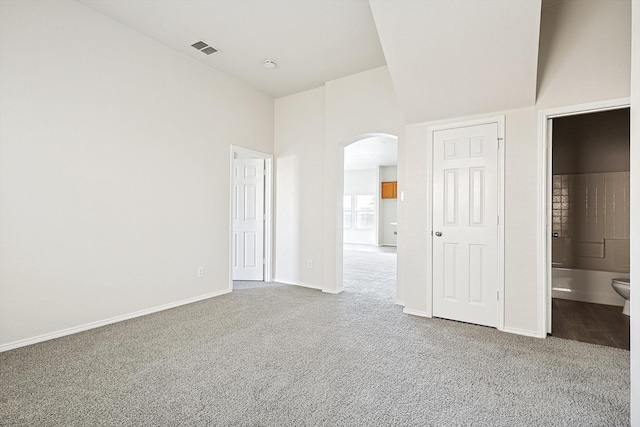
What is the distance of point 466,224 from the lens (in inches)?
125

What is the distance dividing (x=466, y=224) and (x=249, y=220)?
3370mm

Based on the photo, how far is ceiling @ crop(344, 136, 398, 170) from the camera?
7094 millimetres

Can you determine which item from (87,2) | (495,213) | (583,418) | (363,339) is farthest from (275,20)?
(583,418)

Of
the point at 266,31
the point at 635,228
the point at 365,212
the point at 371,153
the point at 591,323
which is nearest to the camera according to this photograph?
the point at 635,228

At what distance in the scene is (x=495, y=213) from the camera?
9.98 feet

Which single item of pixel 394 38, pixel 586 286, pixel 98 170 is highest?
pixel 394 38

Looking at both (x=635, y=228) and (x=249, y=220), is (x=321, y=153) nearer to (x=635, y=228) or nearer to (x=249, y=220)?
(x=249, y=220)

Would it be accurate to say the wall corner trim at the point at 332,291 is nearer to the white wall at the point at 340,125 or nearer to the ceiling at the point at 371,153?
the white wall at the point at 340,125

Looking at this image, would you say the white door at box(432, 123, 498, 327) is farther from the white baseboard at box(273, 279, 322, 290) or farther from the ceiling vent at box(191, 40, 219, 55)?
the ceiling vent at box(191, 40, 219, 55)

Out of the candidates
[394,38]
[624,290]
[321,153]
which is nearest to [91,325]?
[321,153]

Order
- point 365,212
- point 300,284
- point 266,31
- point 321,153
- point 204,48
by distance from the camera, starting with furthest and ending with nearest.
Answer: point 365,212 < point 300,284 < point 321,153 < point 204,48 < point 266,31

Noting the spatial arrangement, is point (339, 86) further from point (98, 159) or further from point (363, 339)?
point (363, 339)

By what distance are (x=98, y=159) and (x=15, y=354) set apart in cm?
177

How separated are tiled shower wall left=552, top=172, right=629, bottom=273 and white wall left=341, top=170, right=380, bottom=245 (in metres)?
6.48
